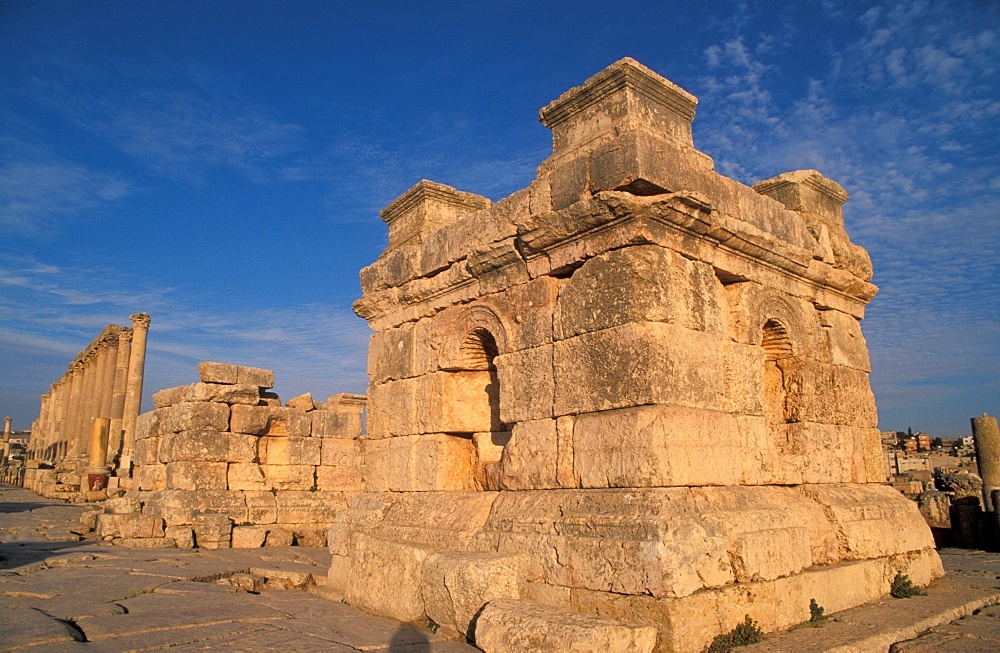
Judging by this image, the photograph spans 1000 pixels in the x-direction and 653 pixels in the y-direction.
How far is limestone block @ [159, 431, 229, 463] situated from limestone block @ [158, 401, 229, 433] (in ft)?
0.29

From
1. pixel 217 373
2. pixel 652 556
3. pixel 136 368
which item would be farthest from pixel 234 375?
pixel 136 368

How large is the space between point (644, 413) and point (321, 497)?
909 cm

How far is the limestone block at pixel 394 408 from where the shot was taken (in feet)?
22.0

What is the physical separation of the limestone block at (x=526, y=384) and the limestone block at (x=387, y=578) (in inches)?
49.4

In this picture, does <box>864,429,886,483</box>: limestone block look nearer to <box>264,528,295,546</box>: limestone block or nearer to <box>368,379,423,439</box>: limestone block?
<box>368,379,423,439</box>: limestone block

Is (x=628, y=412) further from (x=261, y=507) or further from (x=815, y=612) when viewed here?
(x=261, y=507)

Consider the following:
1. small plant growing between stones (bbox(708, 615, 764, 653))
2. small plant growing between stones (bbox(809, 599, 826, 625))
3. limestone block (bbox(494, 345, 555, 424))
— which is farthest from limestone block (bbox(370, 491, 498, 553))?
small plant growing between stones (bbox(809, 599, 826, 625))

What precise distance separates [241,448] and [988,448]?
55.4 feet

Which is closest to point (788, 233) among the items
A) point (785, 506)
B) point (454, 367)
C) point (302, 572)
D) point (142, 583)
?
point (785, 506)

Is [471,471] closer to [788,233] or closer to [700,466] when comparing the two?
[700,466]

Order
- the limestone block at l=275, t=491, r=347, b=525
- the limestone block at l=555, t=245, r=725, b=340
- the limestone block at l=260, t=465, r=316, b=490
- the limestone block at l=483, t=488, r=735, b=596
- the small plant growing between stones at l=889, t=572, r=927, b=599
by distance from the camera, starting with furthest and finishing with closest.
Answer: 1. the limestone block at l=260, t=465, r=316, b=490
2. the limestone block at l=275, t=491, r=347, b=525
3. the small plant growing between stones at l=889, t=572, r=927, b=599
4. the limestone block at l=555, t=245, r=725, b=340
5. the limestone block at l=483, t=488, r=735, b=596

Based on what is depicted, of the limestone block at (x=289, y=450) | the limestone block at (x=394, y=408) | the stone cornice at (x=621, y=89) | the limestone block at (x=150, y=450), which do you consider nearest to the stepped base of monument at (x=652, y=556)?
the limestone block at (x=394, y=408)

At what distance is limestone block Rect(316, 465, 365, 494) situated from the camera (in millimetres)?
12516

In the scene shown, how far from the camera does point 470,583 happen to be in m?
4.54
